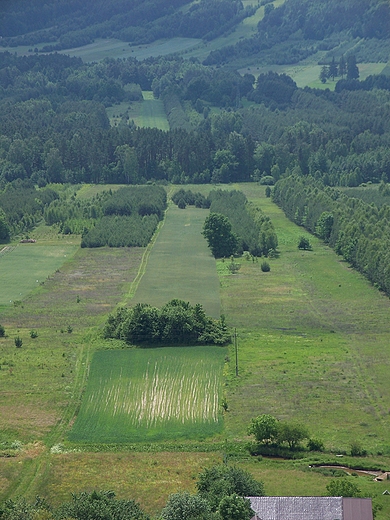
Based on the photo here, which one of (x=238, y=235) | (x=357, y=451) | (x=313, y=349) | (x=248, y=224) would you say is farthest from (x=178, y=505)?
(x=248, y=224)

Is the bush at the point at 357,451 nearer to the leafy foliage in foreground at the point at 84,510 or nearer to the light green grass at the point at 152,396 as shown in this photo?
the light green grass at the point at 152,396

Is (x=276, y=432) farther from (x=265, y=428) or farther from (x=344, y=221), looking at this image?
(x=344, y=221)

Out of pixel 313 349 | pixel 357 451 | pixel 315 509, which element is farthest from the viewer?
pixel 313 349

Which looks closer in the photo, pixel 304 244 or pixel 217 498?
pixel 217 498

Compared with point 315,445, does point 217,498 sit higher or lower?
higher

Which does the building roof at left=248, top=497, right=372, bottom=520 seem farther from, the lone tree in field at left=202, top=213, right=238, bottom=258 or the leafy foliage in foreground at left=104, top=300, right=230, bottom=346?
the lone tree in field at left=202, top=213, right=238, bottom=258

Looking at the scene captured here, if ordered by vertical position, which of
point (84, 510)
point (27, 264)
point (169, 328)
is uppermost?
point (84, 510)

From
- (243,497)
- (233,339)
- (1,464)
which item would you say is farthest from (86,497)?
(233,339)
